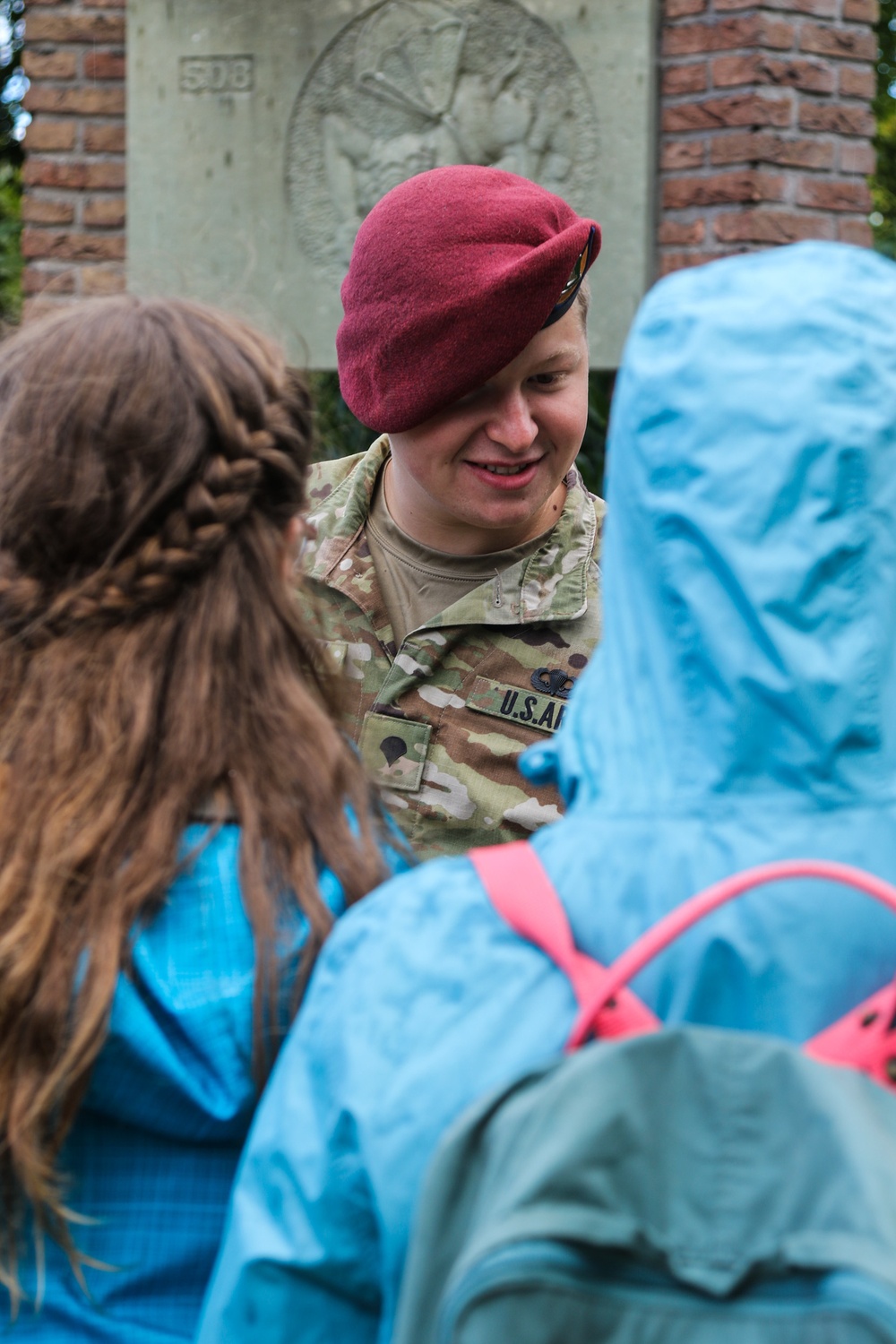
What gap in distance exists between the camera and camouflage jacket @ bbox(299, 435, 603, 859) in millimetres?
2145

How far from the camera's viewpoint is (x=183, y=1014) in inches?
43.5

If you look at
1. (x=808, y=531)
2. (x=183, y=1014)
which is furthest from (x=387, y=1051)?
(x=808, y=531)

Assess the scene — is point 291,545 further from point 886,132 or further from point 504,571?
point 886,132

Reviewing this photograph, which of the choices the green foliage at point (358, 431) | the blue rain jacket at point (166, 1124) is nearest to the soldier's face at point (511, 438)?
the blue rain jacket at point (166, 1124)

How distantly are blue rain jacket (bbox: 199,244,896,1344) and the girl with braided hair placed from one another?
24 centimetres

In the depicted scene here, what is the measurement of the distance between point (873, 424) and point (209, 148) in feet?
12.9

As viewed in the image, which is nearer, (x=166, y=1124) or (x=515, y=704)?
(x=166, y=1124)

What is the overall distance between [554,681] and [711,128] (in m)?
2.65

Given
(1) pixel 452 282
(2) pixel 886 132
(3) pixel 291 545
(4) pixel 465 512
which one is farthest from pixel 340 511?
(2) pixel 886 132

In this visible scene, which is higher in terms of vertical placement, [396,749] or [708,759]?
[708,759]

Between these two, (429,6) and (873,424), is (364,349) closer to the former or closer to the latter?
(873,424)

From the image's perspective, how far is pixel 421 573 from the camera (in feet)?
7.59

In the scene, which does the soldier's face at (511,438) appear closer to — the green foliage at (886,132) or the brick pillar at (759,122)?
the brick pillar at (759,122)

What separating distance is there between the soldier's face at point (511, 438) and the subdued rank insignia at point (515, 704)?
26cm
